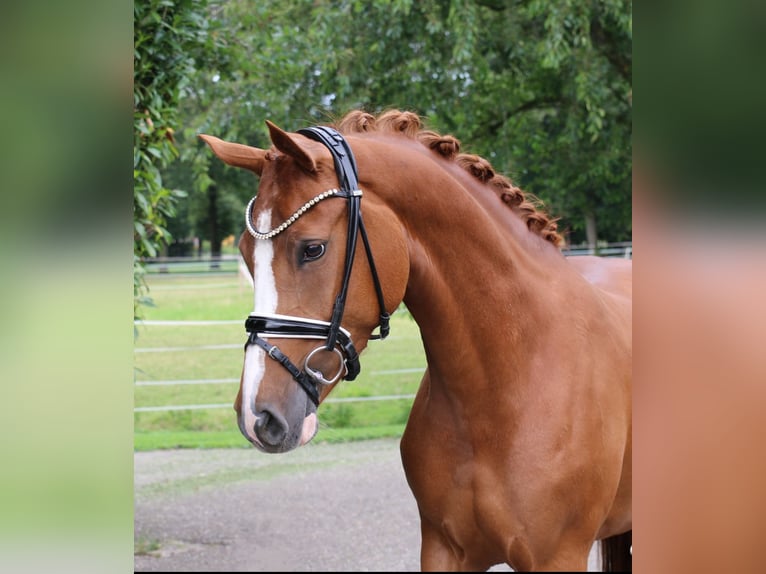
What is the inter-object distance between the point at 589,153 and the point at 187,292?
12.2m

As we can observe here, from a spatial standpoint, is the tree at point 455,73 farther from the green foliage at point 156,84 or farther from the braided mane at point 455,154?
the braided mane at point 455,154

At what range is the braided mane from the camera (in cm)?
211

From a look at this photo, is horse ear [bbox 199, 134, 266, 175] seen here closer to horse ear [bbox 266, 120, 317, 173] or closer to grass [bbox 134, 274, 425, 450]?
horse ear [bbox 266, 120, 317, 173]

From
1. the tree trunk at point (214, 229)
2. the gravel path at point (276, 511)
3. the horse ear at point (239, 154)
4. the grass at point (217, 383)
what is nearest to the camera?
the horse ear at point (239, 154)

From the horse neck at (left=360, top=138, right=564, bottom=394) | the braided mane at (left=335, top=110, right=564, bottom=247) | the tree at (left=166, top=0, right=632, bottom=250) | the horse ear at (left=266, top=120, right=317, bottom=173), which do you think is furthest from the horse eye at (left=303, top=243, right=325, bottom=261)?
the tree at (left=166, top=0, right=632, bottom=250)

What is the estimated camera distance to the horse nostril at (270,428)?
5.29ft

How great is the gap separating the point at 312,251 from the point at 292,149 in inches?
9.6

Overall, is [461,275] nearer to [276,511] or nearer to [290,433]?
[290,433]

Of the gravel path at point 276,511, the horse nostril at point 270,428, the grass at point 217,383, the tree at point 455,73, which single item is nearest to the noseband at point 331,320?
the horse nostril at point 270,428

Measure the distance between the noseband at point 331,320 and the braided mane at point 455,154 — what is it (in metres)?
0.27

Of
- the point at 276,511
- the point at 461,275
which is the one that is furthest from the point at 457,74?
the point at 461,275
